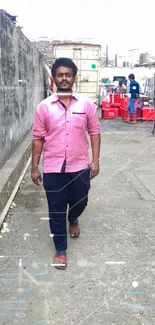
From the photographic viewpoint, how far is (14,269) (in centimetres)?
287

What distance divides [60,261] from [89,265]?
24 cm

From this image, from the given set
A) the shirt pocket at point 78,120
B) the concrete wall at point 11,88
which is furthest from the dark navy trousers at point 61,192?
the concrete wall at point 11,88

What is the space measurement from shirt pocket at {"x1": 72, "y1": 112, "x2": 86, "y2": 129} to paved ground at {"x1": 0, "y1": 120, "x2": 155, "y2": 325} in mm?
1129

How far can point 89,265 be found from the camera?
2.97 meters

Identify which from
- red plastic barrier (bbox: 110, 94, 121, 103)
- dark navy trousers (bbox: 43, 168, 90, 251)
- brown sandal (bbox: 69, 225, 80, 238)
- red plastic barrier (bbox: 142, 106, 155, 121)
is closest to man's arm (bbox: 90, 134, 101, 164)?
dark navy trousers (bbox: 43, 168, 90, 251)

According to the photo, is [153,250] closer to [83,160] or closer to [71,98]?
[83,160]

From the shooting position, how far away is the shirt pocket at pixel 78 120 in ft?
9.36

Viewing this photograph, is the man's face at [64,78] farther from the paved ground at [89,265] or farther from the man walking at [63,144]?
the paved ground at [89,265]

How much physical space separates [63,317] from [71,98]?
1.60 meters

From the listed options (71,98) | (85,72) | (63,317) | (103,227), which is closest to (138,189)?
(103,227)

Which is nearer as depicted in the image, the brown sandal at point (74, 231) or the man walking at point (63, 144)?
the man walking at point (63, 144)

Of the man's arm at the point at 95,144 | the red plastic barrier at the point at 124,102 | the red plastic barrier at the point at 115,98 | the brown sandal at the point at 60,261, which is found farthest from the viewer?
the red plastic barrier at the point at 115,98

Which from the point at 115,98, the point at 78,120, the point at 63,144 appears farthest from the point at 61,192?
the point at 115,98

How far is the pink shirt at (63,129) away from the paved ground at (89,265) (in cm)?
80
